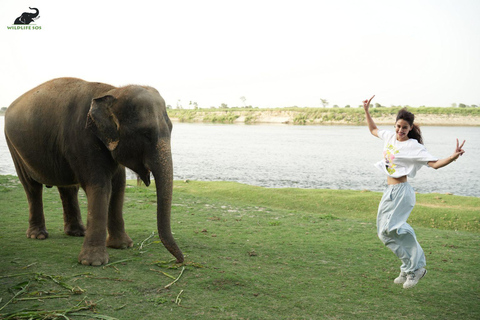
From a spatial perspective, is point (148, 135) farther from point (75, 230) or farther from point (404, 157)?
point (404, 157)

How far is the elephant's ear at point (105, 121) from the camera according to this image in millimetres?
5855

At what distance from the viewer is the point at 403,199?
5.65 metres

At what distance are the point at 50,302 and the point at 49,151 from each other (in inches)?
109

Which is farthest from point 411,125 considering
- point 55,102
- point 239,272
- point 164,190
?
point 55,102

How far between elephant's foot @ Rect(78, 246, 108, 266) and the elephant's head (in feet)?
2.98

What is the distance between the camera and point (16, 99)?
7.47 metres

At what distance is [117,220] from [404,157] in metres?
4.18

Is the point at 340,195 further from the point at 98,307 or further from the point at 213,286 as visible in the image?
the point at 98,307

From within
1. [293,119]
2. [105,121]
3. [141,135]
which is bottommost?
[293,119]

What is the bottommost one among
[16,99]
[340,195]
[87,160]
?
[340,195]

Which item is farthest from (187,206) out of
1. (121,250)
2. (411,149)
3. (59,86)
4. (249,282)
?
(411,149)

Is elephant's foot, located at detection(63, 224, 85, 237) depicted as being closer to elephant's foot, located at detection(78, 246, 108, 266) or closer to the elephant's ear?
elephant's foot, located at detection(78, 246, 108, 266)

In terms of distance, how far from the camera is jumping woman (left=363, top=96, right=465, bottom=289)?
5539 mm

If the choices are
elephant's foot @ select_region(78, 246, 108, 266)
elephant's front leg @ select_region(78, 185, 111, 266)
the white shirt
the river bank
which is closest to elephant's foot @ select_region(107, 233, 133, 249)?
elephant's front leg @ select_region(78, 185, 111, 266)
